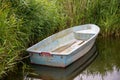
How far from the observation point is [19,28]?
5656 millimetres

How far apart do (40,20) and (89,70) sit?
4.93ft

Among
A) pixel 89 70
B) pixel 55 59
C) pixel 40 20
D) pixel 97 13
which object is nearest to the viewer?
pixel 55 59

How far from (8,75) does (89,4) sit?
11.6 ft

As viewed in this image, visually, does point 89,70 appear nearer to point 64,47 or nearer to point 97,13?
point 64,47

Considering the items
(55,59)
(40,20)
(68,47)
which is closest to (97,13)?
(68,47)

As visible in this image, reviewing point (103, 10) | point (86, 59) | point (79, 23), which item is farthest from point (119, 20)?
point (86, 59)

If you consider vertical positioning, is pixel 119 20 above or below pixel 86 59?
above

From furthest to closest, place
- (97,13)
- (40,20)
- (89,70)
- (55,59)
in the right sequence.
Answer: (97,13), (40,20), (89,70), (55,59)

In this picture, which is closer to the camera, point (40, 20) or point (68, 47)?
point (40, 20)

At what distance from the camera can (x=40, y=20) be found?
248 inches

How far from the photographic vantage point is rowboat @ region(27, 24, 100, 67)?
567cm

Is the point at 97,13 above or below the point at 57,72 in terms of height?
above

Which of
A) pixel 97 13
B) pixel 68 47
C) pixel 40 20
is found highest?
pixel 40 20

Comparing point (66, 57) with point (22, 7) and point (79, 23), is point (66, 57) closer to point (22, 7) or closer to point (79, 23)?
point (22, 7)
